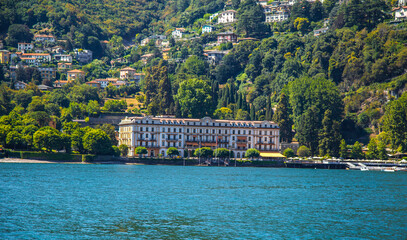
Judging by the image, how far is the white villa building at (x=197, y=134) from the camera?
146m

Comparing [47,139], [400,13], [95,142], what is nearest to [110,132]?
[95,142]

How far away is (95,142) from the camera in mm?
122688

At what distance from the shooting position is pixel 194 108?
16688cm

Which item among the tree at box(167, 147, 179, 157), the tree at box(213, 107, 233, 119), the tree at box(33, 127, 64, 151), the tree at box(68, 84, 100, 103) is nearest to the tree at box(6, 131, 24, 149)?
the tree at box(33, 127, 64, 151)

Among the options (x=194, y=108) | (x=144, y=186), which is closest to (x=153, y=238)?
(x=144, y=186)

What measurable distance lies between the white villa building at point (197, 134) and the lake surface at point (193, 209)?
182 feet

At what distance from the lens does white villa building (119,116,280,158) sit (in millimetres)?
145625

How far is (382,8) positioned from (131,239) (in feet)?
507

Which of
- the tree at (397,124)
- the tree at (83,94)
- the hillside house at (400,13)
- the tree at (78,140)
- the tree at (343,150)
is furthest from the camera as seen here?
the tree at (83,94)

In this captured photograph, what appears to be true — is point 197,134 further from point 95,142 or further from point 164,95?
point 95,142

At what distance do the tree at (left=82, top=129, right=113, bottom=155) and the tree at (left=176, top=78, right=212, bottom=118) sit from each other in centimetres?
4423

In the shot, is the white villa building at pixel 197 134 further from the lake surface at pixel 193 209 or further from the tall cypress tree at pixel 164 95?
the lake surface at pixel 193 209

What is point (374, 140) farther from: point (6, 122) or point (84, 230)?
point (84, 230)

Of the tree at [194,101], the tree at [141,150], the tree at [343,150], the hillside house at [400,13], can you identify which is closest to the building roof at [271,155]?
the tree at [343,150]
